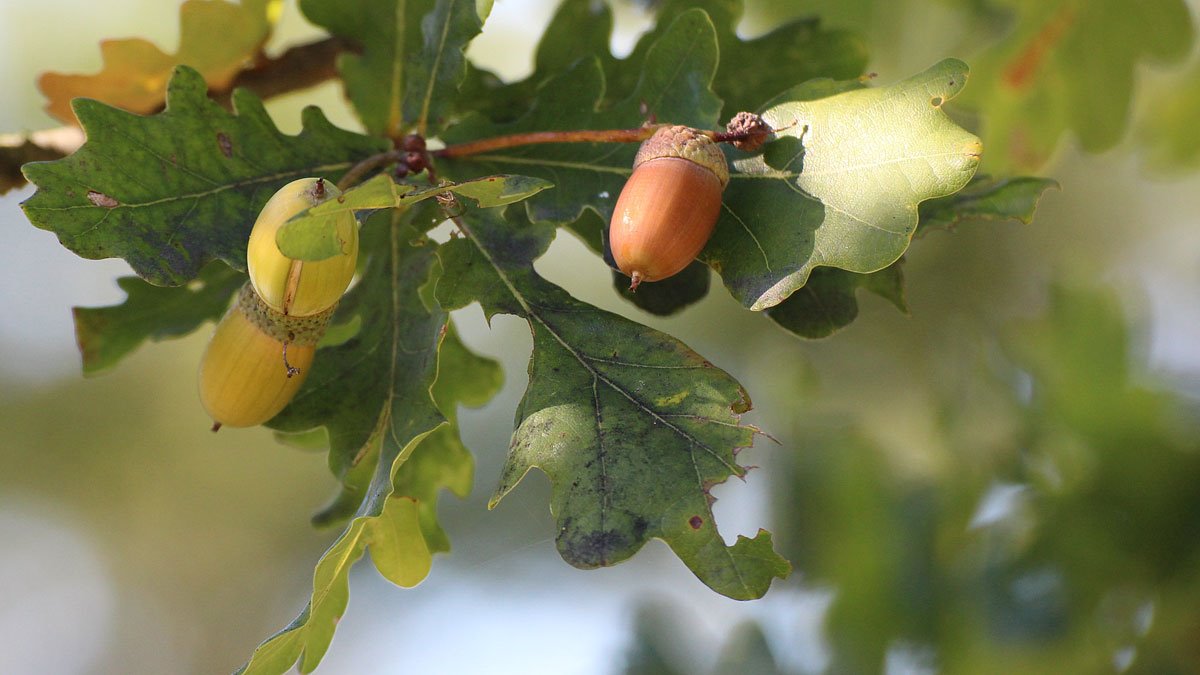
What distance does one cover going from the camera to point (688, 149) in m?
0.88

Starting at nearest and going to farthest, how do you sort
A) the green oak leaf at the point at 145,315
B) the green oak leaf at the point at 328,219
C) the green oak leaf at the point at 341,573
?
the green oak leaf at the point at 328,219, the green oak leaf at the point at 341,573, the green oak leaf at the point at 145,315

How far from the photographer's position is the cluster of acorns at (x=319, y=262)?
817mm

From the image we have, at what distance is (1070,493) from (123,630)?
3.22m

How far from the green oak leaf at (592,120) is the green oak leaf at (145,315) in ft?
1.01

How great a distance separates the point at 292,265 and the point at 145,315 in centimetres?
44

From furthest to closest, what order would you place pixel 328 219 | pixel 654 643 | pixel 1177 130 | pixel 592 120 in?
pixel 1177 130 → pixel 654 643 → pixel 592 120 → pixel 328 219

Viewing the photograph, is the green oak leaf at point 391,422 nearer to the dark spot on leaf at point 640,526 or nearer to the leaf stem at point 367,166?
the leaf stem at point 367,166

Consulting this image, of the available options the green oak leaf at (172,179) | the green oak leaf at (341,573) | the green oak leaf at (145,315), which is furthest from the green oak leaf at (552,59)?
the green oak leaf at (341,573)

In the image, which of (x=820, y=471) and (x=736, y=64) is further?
(x=820, y=471)

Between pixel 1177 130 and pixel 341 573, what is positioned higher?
pixel 341 573

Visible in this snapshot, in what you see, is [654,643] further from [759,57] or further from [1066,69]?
[1066,69]

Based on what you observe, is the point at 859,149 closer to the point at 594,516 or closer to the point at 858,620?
the point at 594,516

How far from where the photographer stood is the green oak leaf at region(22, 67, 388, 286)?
83cm

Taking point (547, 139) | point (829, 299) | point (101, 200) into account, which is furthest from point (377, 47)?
point (829, 299)
